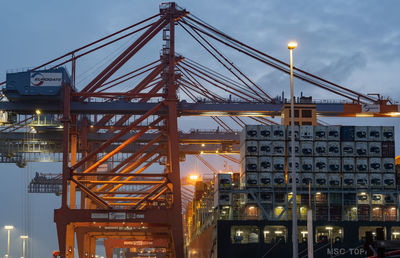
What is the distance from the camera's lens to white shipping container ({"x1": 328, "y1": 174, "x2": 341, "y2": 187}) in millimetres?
48625

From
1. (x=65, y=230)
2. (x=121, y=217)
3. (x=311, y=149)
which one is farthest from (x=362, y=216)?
(x=65, y=230)

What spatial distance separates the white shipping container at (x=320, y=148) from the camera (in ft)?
161

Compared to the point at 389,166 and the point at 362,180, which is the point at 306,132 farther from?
the point at 389,166

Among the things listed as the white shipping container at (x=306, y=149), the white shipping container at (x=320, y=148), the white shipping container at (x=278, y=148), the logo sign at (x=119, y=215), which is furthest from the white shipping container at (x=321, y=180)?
the logo sign at (x=119, y=215)

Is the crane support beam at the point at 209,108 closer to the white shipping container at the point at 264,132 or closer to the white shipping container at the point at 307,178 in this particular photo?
the white shipping container at the point at 264,132

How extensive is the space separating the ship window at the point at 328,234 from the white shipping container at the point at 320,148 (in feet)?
17.9

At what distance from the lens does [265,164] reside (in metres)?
48.9

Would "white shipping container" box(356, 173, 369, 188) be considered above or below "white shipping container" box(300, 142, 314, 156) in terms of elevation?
below

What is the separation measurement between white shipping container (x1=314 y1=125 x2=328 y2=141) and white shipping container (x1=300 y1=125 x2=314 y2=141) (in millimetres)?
335

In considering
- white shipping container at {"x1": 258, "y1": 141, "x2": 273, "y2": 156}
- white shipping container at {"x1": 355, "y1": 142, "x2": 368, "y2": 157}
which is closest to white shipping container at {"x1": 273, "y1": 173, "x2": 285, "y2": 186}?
white shipping container at {"x1": 258, "y1": 141, "x2": 273, "y2": 156}

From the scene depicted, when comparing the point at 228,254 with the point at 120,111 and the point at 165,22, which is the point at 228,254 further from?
the point at 165,22

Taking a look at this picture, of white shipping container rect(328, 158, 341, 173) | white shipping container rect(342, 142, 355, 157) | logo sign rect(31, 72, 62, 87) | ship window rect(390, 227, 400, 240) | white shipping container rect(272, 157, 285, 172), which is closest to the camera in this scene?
ship window rect(390, 227, 400, 240)

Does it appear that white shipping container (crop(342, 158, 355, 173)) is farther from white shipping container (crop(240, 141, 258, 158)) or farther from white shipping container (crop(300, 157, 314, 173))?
white shipping container (crop(240, 141, 258, 158))

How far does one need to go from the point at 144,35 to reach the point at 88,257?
2944 centimetres
